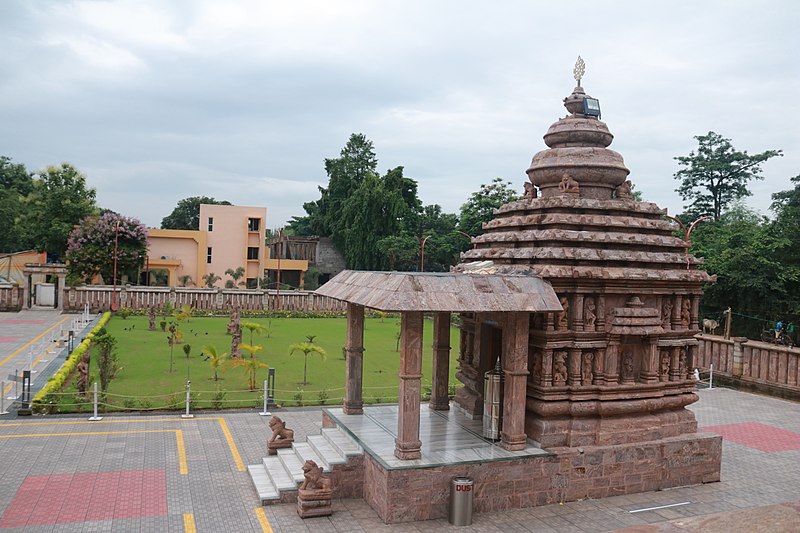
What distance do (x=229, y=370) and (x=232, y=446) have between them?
7.60 metres

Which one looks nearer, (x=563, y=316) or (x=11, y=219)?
(x=563, y=316)

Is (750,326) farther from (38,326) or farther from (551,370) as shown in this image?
(38,326)

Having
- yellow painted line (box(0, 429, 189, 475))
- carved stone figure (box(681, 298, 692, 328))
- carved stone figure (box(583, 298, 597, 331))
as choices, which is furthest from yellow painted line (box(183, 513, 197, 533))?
carved stone figure (box(681, 298, 692, 328))

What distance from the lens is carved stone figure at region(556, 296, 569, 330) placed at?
11133mm

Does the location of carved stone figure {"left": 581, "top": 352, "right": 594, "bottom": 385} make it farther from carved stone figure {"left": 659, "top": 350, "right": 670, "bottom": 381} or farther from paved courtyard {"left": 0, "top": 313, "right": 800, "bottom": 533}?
paved courtyard {"left": 0, "top": 313, "right": 800, "bottom": 533}

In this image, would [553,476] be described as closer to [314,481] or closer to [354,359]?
[314,481]

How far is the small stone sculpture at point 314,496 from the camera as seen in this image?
9.81 metres

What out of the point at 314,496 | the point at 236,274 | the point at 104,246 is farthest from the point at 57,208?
the point at 314,496

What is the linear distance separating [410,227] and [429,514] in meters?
45.0

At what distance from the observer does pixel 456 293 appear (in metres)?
9.96

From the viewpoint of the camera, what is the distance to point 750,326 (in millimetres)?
28250

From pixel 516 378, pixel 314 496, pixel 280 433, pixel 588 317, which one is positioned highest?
pixel 588 317

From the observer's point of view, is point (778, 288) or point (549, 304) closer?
point (549, 304)

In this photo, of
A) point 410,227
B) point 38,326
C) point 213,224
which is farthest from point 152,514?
point 410,227
